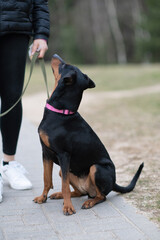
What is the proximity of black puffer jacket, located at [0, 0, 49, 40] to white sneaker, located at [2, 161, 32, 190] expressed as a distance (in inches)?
51.5

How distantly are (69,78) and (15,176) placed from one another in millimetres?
1288

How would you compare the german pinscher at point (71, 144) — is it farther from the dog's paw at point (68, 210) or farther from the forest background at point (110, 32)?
the forest background at point (110, 32)

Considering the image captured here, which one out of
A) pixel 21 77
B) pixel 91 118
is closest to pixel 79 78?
pixel 21 77

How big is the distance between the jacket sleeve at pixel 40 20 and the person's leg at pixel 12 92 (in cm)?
12

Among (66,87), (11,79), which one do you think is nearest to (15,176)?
(11,79)

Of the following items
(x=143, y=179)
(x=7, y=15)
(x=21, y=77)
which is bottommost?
(x=143, y=179)

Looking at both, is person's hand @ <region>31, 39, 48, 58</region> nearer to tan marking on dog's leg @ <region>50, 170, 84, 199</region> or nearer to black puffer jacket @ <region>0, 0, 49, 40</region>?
black puffer jacket @ <region>0, 0, 49, 40</region>

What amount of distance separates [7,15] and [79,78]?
95cm

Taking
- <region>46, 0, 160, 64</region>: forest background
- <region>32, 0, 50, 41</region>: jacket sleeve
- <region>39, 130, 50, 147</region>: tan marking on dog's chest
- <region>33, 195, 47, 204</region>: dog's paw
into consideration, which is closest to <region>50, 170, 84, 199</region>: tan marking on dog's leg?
<region>33, 195, 47, 204</region>: dog's paw

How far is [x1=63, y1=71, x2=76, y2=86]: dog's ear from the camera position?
3.05 meters

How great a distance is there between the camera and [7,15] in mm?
3504

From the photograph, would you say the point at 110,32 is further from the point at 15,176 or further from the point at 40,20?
the point at 15,176

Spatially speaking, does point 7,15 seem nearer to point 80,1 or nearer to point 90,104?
point 90,104

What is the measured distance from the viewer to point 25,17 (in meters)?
3.60
